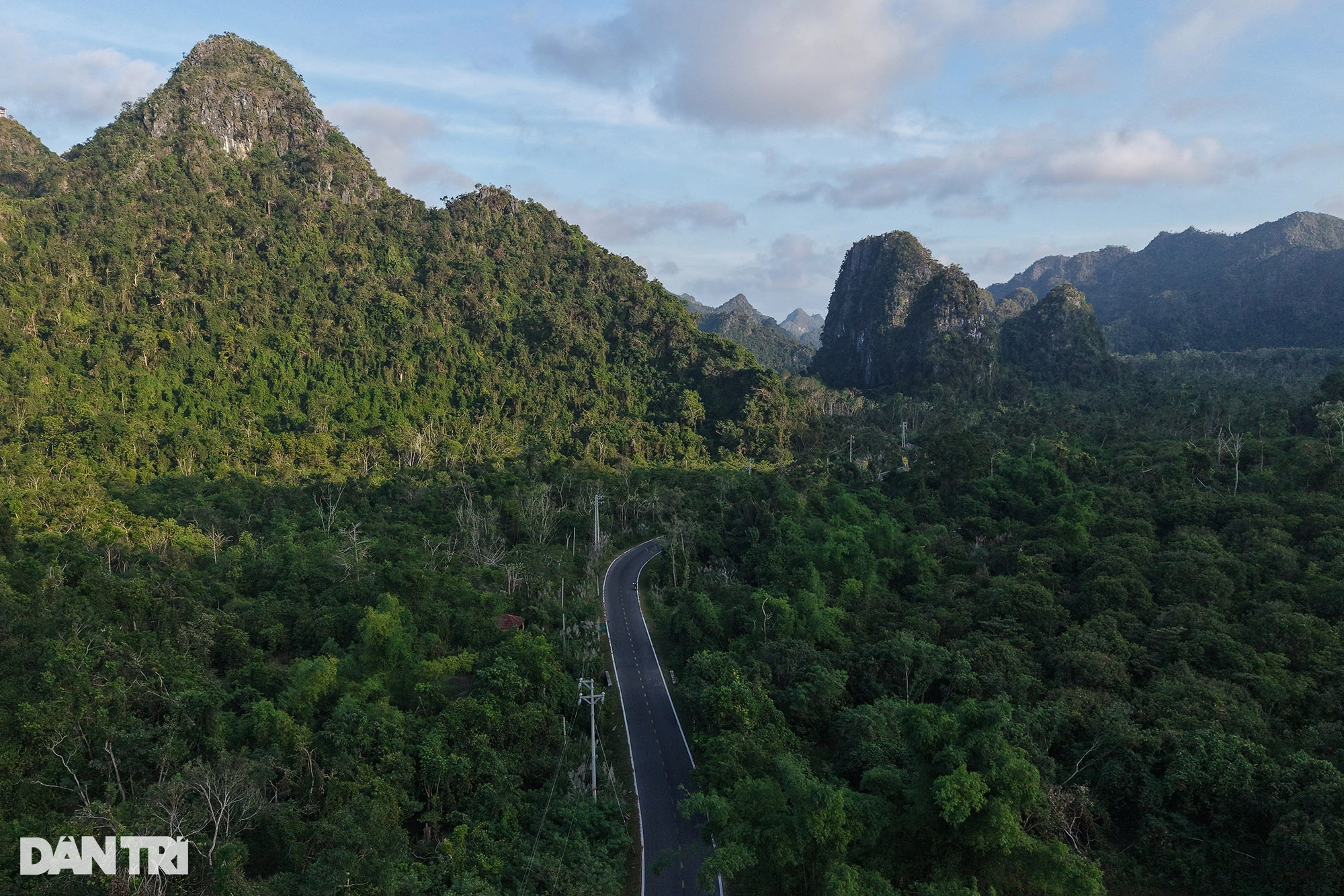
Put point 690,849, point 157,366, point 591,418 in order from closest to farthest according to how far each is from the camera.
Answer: point 690,849
point 157,366
point 591,418

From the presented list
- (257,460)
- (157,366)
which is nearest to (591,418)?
(257,460)

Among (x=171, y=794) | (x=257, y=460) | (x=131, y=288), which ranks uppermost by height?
(x=131, y=288)

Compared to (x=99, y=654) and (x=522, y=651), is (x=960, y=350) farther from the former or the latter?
(x=99, y=654)

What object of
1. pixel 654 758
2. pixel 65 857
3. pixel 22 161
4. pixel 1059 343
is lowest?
pixel 654 758

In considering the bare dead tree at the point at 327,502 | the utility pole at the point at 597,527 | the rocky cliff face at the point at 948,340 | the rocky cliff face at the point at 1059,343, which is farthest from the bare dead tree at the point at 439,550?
the rocky cliff face at the point at 1059,343

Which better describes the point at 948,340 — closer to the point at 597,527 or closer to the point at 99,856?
the point at 597,527

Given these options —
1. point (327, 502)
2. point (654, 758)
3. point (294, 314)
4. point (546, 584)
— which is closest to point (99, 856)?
point (654, 758)

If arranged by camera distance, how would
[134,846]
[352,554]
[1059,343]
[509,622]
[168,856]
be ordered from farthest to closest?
1. [1059,343]
2. [352,554]
3. [509,622]
4. [168,856]
5. [134,846]
